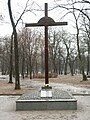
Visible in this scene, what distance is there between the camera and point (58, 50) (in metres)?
71.8

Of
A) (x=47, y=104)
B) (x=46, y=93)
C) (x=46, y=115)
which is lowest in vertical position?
(x=46, y=115)

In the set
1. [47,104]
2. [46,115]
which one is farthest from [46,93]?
[46,115]

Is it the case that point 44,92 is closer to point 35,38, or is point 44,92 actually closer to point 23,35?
point 23,35

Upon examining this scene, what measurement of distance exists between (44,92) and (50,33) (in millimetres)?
51025

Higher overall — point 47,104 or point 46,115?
point 47,104

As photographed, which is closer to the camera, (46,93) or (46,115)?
(46,115)

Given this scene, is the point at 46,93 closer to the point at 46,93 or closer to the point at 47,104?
the point at 46,93

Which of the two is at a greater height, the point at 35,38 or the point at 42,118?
the point at 35,38

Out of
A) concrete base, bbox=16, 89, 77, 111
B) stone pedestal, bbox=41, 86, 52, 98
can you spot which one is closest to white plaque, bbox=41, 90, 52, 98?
stone pedestal, bbox=41, 86, 52, 98

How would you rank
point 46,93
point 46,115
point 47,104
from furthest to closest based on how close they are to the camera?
1. point 46,93
2. point 47,104
3. point 46,115

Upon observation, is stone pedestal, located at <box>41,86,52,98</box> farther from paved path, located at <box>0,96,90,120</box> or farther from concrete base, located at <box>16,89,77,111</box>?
paved path, located at <box>0,96,90,120</box>

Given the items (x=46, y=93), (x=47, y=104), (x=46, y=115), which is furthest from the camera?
(x=46, y=93)

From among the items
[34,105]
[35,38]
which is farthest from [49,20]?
[35,38]

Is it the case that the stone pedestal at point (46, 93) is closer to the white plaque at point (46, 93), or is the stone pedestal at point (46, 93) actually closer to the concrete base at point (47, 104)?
the white plaque at point (46, 93)
